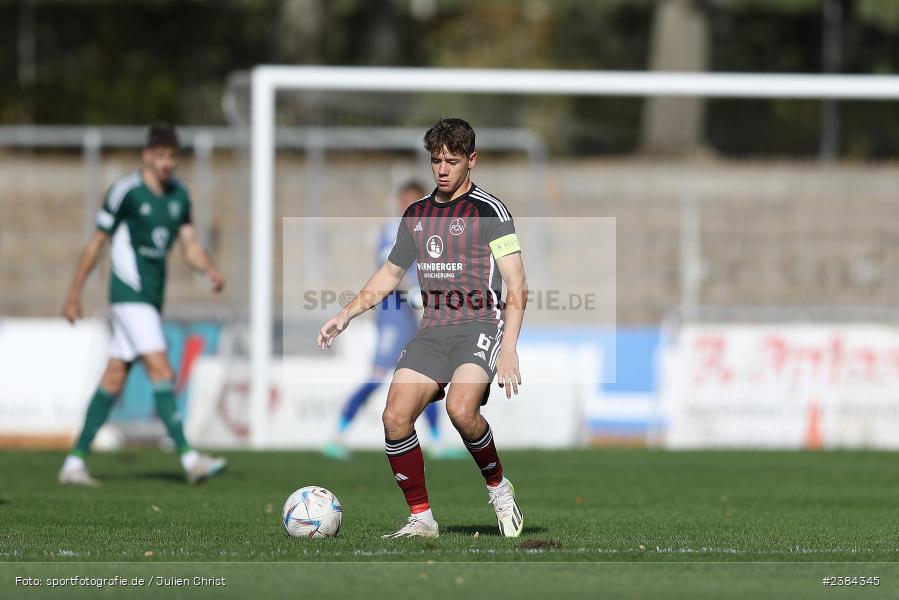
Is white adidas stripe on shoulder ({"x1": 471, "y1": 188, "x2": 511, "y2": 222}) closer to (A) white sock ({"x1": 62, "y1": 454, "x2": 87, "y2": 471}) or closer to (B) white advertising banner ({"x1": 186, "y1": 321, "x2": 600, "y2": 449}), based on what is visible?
(A) white sock ({"x1": 62, "y1": 454, "x2": 87, "y2": 471})

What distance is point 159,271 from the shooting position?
10938 mm

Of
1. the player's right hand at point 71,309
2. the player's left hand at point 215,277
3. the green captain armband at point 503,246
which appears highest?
the green captain armband at point 503,246

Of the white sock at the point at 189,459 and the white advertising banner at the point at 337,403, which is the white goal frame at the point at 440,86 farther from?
the white sock at the point at 189,459

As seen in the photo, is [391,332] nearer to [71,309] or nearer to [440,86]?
[440,86]

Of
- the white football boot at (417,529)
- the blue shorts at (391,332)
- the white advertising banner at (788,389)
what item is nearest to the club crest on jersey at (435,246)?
the white football boot at (417,529)

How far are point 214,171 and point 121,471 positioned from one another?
903 cm

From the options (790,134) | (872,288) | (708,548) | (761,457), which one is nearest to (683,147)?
(790,134)

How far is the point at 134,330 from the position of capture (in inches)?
424

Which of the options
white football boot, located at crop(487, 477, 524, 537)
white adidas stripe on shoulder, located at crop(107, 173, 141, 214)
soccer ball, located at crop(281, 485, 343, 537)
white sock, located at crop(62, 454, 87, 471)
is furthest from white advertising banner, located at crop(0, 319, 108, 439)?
white football boot, located at crop(487, 477, 524, 537)

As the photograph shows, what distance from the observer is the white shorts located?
1078cm

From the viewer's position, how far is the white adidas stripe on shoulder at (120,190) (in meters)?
10.8

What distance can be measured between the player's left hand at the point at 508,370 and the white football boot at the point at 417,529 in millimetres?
839

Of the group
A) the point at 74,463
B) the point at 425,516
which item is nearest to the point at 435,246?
the point at 425,516

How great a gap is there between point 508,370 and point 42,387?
30.4 ft
